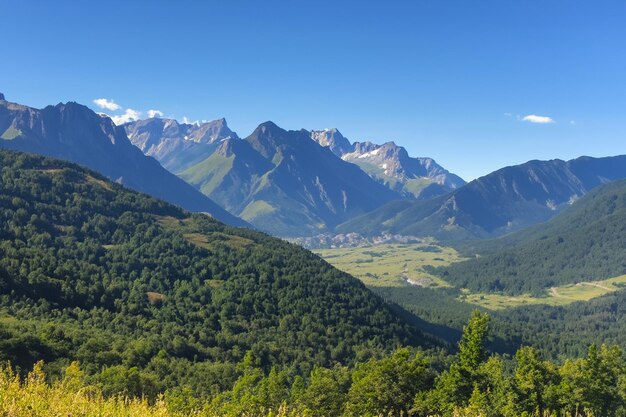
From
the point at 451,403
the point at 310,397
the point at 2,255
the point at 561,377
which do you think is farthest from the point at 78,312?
the point at 561,377

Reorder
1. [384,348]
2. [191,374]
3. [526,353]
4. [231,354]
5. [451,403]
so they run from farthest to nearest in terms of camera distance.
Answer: [384,348], [231,354], [191,374], [526,353], [451,403]

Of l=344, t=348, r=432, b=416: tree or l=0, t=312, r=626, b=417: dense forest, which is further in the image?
l=344, t=348, r=432, b=416: tree

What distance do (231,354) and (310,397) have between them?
79.1 m

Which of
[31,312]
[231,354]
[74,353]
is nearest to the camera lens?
[74,353]

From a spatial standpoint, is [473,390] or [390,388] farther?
[473,390]

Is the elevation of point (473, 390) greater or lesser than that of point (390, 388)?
lesser

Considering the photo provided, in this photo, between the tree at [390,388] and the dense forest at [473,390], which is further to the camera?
the tree at [390,388]

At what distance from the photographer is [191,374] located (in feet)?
387

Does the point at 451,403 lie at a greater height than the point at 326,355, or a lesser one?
greater

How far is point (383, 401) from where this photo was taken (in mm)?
71938

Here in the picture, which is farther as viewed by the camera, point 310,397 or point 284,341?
point 284,341

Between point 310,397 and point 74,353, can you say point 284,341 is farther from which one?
point 310,397

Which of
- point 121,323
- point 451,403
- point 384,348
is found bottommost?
point 384,348

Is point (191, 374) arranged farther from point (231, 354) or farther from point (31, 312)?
point (31, 312)
